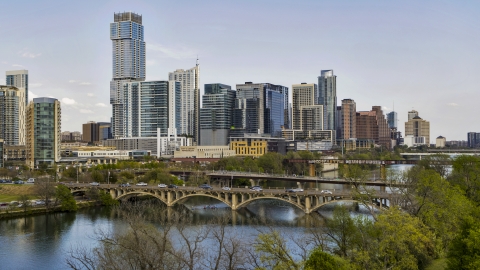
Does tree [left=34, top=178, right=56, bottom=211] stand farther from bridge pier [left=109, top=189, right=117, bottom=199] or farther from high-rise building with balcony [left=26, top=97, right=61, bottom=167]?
high-rise building with balcony [left=26, top=97, right=61, bottom=167]

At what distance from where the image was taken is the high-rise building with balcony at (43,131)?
96.5 meters

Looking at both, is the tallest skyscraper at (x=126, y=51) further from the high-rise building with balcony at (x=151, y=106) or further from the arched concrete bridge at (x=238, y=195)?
the arched concrete bridge at (x=238, y=195)

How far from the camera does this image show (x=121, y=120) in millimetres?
174125

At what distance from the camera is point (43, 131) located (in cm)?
9850

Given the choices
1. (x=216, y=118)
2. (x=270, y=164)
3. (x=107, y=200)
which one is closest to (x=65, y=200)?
(x=107, y=200)

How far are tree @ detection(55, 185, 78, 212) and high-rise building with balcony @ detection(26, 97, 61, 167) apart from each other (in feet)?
136

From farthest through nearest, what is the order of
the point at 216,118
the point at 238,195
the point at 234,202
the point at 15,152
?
the point at 216,118 → the point at 15,152 → the point at 238,195 → the point at 234,202

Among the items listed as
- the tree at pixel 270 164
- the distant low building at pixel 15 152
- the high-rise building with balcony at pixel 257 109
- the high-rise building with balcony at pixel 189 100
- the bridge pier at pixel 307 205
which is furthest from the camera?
the high-rise building with balcony at pixel 189 100

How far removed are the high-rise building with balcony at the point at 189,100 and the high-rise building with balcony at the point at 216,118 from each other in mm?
14392

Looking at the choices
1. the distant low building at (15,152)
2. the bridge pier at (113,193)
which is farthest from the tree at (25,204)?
the distant low building at (15,152)

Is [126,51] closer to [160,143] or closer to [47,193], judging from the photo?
[160,143]

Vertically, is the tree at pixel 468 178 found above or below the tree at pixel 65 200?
above

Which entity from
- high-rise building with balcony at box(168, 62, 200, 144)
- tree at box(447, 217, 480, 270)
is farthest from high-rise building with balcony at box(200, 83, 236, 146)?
tree at box(447, 217, 480, 270)

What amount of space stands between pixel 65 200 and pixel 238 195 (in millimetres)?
19605
